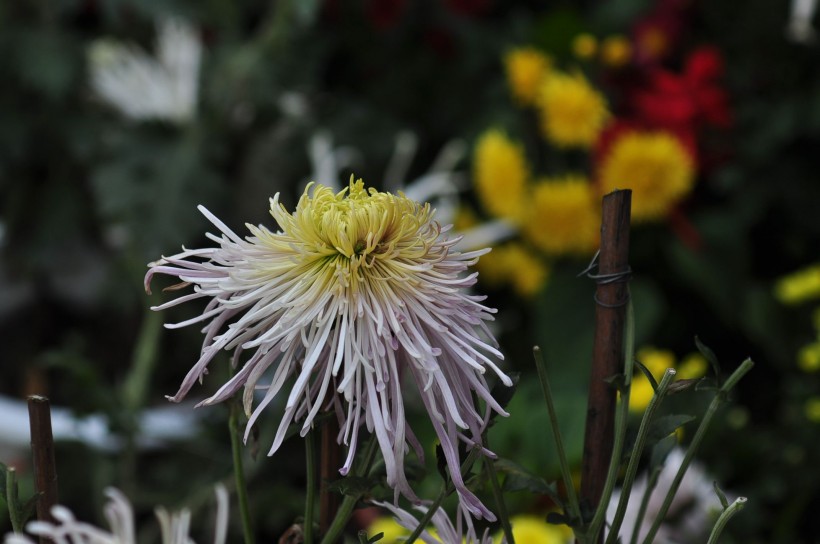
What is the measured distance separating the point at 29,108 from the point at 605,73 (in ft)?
2.49

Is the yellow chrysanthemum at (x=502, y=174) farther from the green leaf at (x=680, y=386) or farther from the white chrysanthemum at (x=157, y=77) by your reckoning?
the green leaf at (x=680, y=386)

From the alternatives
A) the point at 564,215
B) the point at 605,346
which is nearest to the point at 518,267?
the point at 564,215

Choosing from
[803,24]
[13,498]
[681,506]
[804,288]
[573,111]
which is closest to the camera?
[13,498]

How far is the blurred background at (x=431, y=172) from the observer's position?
0.94 m

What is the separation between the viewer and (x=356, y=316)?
24 centimetres

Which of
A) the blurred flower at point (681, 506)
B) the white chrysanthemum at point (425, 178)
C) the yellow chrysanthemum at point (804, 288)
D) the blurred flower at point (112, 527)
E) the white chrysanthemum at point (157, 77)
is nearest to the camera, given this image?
the blurred flower at point (112, 527)

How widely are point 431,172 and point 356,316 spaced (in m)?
0.90

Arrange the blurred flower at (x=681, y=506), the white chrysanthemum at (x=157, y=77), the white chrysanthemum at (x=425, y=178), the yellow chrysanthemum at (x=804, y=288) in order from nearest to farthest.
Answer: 1. the blurred flower at (x=681, y=506)
2. the yellow chrysanthemum at (x=804, y=288)
3. the white chrysanthemum at (x=425, y=178)
4. the white chrysanthemum at (x=157, y=77)

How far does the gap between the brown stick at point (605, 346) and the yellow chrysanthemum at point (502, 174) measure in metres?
0.68

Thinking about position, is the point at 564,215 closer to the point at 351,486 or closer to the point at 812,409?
the point at 812,409

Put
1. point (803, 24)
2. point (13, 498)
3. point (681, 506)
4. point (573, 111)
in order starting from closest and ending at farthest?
point (13, 498)
point (681, 506)
point (573, 111)
point (803, 24)

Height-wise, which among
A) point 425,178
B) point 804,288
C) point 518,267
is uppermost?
point 425,178

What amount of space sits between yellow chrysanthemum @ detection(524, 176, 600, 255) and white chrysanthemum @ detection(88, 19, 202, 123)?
0.42 m

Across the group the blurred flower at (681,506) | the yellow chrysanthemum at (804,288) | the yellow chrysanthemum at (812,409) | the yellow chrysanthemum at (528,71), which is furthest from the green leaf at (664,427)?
the yellow chrysanthemum at (528,71)
